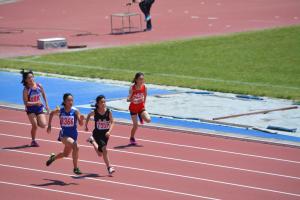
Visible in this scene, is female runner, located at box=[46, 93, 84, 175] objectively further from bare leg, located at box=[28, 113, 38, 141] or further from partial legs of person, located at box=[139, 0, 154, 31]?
partial legs of person, located at box=[139, 0, 154, 31]

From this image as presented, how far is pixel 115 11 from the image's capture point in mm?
44625

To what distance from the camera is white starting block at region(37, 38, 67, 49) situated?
34438 mm

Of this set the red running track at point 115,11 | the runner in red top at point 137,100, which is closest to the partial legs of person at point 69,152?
the runner in red top at point 137,100

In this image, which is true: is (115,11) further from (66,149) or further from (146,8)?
(66,149)

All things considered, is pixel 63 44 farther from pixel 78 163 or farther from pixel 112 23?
pixel 78 163

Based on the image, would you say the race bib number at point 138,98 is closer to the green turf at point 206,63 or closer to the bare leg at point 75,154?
the bare leg at point 75,154

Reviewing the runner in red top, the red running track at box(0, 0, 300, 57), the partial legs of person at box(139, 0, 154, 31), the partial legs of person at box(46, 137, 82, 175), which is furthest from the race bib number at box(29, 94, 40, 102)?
the partial legs of person at box(139, 0, 154, 31)

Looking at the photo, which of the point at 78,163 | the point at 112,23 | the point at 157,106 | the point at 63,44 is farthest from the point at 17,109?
the point at 112,23

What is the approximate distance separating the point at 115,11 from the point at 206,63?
13.8 m

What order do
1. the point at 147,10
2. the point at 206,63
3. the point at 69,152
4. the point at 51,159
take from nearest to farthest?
the point at 69,152, the point at 51,159, the point at 206,63, the point at 147,10

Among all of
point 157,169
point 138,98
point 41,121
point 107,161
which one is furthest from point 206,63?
point 107,161

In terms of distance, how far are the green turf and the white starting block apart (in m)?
1.25

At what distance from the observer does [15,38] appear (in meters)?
37.7

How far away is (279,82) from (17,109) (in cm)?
855
